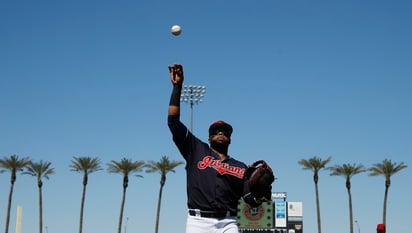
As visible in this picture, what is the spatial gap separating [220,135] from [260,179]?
0.81 meters

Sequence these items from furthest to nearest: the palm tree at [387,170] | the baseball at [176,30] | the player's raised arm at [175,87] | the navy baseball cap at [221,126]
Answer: the palm tree at [387,170]
the baseball at [176,30]
the navy baseball cap at [221,126]
the player's raised arm at [175,87]

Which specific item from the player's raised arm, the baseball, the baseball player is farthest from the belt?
the baseball

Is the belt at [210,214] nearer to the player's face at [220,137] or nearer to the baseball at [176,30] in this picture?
the player's face at [220,137]

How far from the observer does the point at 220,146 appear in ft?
28.9

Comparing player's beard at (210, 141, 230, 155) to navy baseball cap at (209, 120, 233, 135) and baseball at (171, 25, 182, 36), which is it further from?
baseball at (171, 25, 182, 36)

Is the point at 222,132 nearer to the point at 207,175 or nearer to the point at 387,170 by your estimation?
the point at 207,175

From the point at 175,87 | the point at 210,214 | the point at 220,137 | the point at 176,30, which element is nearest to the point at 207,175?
the point at 210,214

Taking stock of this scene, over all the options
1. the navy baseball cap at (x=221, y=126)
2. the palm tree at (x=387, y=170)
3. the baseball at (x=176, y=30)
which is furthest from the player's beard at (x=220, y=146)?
the palm tree at (x=387, y=170)

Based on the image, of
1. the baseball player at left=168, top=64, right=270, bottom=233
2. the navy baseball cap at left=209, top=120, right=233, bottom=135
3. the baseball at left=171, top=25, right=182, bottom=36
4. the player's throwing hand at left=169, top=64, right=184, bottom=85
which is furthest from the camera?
the baseball at left=171, top=25, right=182, bottom=36

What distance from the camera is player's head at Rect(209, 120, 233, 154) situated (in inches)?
346

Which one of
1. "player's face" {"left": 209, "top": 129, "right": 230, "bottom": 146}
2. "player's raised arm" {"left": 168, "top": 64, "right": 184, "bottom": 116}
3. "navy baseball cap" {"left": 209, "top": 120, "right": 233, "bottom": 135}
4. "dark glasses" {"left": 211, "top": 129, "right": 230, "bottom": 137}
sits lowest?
"player's face" {"left": 209, "top": 129, "right": 230, "bottom": 146}

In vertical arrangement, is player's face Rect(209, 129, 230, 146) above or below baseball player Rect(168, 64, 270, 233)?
above

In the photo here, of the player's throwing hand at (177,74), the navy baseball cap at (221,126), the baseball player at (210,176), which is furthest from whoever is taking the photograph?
the player's throwing hand at (177,74)

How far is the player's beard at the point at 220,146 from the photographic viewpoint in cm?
880
